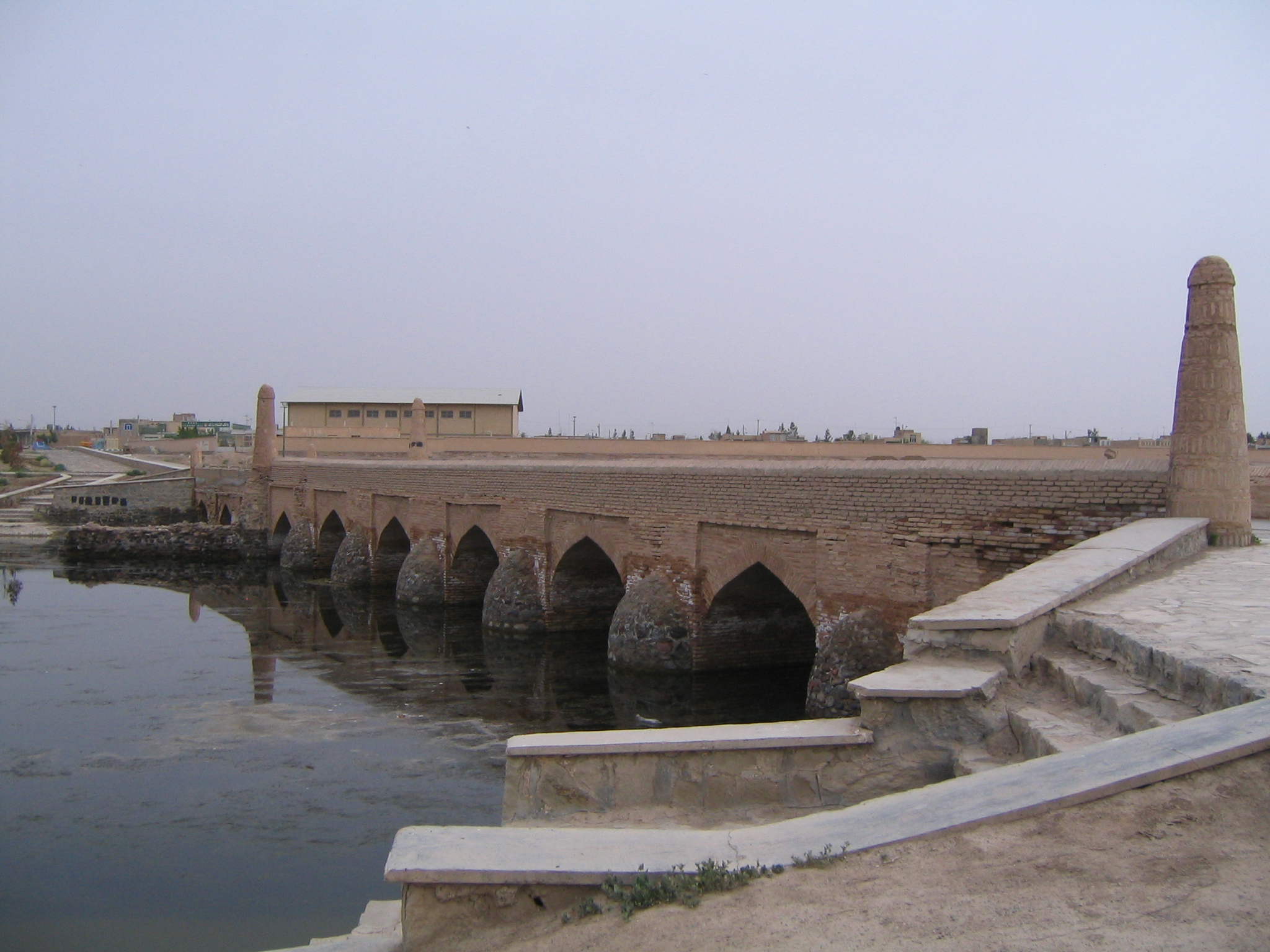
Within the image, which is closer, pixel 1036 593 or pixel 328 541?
pixel 1036 593

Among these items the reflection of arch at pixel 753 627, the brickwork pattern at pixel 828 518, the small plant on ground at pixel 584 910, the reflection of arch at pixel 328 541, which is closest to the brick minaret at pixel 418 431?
the reflection of arch at pixel 328 541

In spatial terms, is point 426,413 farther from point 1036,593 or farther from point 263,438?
point 1036,593

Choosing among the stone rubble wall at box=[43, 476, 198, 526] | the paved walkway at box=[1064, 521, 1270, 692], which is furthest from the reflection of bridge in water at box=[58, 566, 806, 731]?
the stone rubble wall at box=[43, 476, 198, 526]

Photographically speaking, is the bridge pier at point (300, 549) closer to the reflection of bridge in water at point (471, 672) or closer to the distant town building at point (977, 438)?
the reflection of bridge in water at point (471, 672)

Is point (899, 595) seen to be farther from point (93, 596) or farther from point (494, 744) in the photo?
point (93, 596)

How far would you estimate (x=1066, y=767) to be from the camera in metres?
3.00

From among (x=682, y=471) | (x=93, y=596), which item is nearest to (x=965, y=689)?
(x=682, y=471)

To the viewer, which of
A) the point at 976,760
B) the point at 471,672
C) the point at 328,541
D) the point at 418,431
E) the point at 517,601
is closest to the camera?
the point at 976,760

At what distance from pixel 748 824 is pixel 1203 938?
1804mm

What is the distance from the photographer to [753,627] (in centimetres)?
1173

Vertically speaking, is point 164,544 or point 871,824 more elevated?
point 871,824

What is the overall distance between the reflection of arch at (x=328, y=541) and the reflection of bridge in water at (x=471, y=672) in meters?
4.09

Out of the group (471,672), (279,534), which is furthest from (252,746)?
(279,534)

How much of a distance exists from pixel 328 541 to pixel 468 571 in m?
8.10
